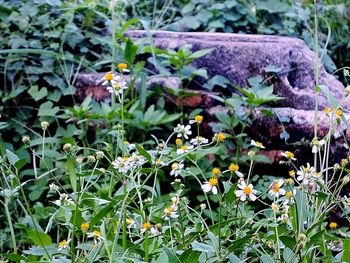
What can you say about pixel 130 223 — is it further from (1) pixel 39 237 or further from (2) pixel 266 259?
(2) pixel 266 259

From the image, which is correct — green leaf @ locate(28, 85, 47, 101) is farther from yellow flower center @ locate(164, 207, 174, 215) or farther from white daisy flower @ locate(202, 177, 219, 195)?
white daisy flower @ locate(202, 177, 219, 195)

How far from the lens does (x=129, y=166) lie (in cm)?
Answer: 136

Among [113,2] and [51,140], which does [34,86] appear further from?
[113,2]

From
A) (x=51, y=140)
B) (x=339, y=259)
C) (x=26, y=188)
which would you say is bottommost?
(x=26, y=188)

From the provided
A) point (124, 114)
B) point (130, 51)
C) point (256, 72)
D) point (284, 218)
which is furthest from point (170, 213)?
point (256, 72)

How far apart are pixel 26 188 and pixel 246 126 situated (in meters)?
0.89

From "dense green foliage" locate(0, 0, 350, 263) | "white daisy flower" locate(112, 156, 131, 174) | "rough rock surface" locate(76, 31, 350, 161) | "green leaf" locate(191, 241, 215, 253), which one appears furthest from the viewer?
"rough rock surface" locate(76, 31, 350, 161)

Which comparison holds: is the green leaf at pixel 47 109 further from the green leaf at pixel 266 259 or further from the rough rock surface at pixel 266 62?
the green leaf at pixel 266 259

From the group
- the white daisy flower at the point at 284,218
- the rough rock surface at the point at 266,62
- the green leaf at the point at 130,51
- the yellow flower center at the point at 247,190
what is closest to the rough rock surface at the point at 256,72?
the rough rock surface at the point at 266,62

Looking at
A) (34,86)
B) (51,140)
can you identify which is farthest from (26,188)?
(34,86)

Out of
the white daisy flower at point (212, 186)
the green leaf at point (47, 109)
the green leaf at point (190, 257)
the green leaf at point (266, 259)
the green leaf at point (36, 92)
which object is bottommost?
the green leaf at point (47, 109)

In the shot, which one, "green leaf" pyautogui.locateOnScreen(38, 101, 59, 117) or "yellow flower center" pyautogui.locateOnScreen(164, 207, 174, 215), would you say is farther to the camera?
"green leaf" pyautogui.locateOnScreen(38, 101, 59, 117)

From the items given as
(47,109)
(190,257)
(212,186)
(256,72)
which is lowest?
(47,109)

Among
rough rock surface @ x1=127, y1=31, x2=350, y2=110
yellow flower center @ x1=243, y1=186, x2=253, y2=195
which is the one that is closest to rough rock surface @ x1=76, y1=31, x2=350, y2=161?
rough rock surface @ x1=127, y1=31, x2=350, y2=110
